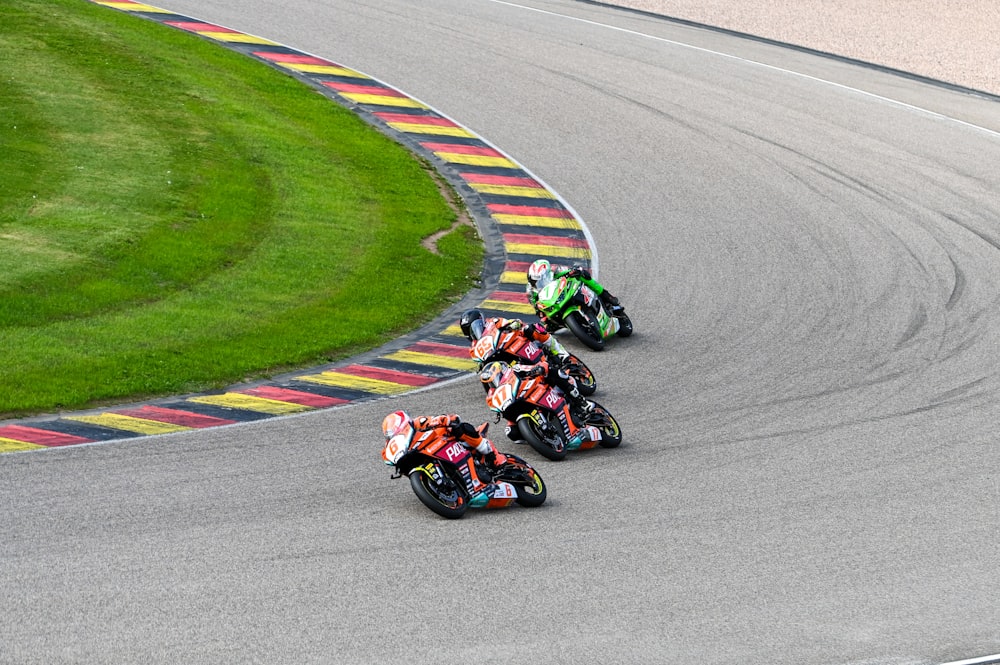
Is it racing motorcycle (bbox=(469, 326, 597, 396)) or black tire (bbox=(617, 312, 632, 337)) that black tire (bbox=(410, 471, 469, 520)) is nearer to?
racing motorcycle (bbox=(469, 326, 597, 396))

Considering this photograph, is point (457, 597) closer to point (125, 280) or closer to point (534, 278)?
point (534, 278)

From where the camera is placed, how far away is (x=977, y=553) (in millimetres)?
13250

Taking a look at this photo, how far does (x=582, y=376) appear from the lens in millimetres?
17625

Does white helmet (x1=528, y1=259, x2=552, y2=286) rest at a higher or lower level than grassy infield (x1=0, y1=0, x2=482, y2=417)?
higher

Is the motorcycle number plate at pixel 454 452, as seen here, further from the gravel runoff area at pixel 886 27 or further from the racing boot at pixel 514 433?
the gravel runoff area at pixel 886 27

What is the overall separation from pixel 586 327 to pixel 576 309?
0.31 meters

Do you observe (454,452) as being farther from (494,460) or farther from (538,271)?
(538,271)

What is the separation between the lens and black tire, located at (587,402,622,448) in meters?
15.8

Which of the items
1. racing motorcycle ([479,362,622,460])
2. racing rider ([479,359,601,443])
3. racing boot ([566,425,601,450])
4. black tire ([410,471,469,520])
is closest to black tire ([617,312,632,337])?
racing rider ([479,359,601,443])

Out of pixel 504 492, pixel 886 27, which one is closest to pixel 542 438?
pixel 504 492

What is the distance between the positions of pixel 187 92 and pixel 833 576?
21344 mm

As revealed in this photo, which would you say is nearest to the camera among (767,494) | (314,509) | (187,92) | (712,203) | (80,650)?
(80,650)

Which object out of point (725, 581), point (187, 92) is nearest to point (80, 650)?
point (725, 581)

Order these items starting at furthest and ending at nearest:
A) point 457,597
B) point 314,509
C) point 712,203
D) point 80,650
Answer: point 712,203 < point 314,509 < point 457,597 < point 80,650
